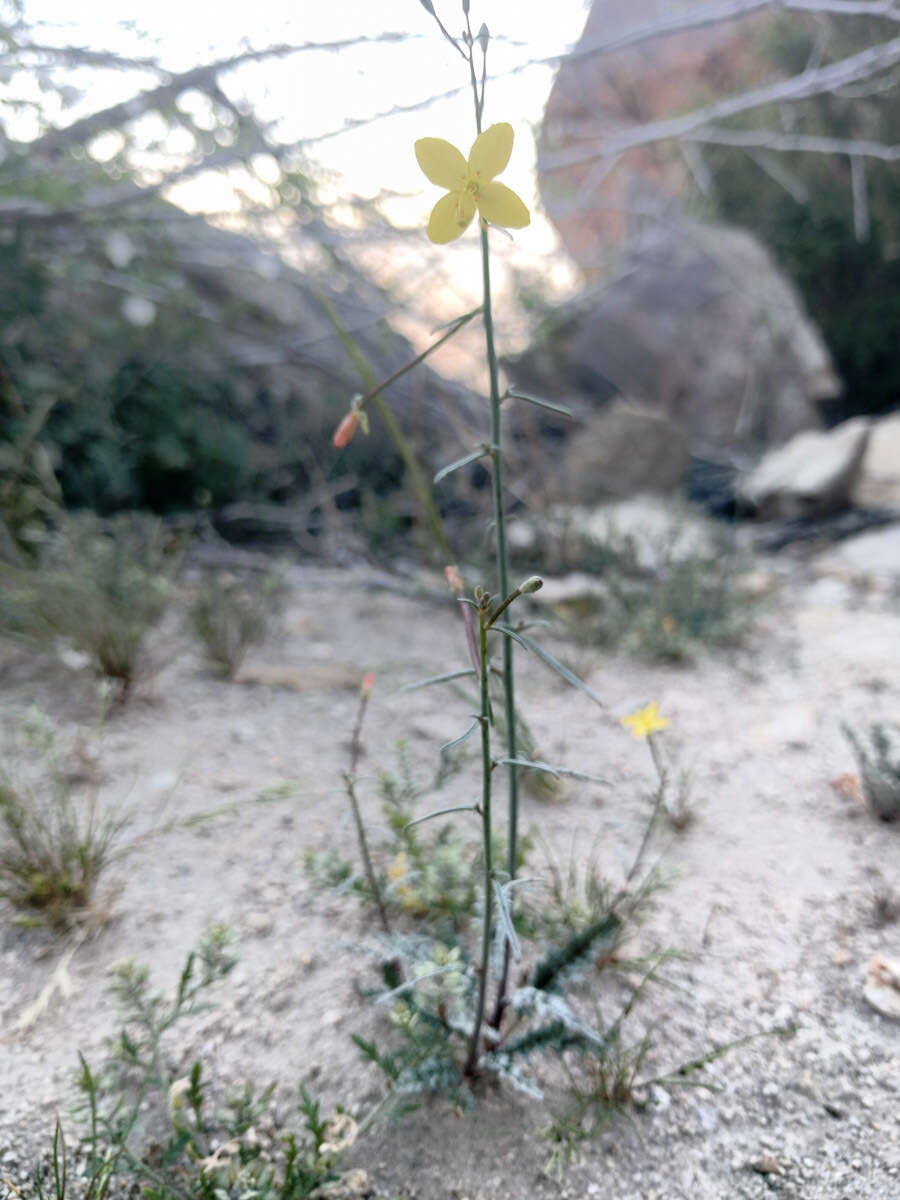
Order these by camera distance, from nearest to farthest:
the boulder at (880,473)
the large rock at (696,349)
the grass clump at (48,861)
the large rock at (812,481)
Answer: the grass clump at (48,861), the large rock at (812,481), the boulder at (880,473), the large rock at (696,349)

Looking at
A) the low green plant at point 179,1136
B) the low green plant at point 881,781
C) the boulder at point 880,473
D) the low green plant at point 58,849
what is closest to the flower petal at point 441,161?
the low green plant at point 179,1136

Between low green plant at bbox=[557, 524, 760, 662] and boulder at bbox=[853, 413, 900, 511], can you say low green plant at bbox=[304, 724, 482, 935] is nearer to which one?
low green plant at bbox=[557, 524, 760, 662]

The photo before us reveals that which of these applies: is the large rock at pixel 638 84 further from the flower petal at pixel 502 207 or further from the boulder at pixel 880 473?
the flower petal at pixel 502 207

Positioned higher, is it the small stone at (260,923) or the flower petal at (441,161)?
the flower petal at (441,161)

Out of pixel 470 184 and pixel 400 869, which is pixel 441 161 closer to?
pixel 470 184

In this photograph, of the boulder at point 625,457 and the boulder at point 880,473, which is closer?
the boulder at point 625,457

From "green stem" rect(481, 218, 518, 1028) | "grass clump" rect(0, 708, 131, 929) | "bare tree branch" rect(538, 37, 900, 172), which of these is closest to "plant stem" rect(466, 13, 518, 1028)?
"green stem" rect(481, 218, 518, 1028)
